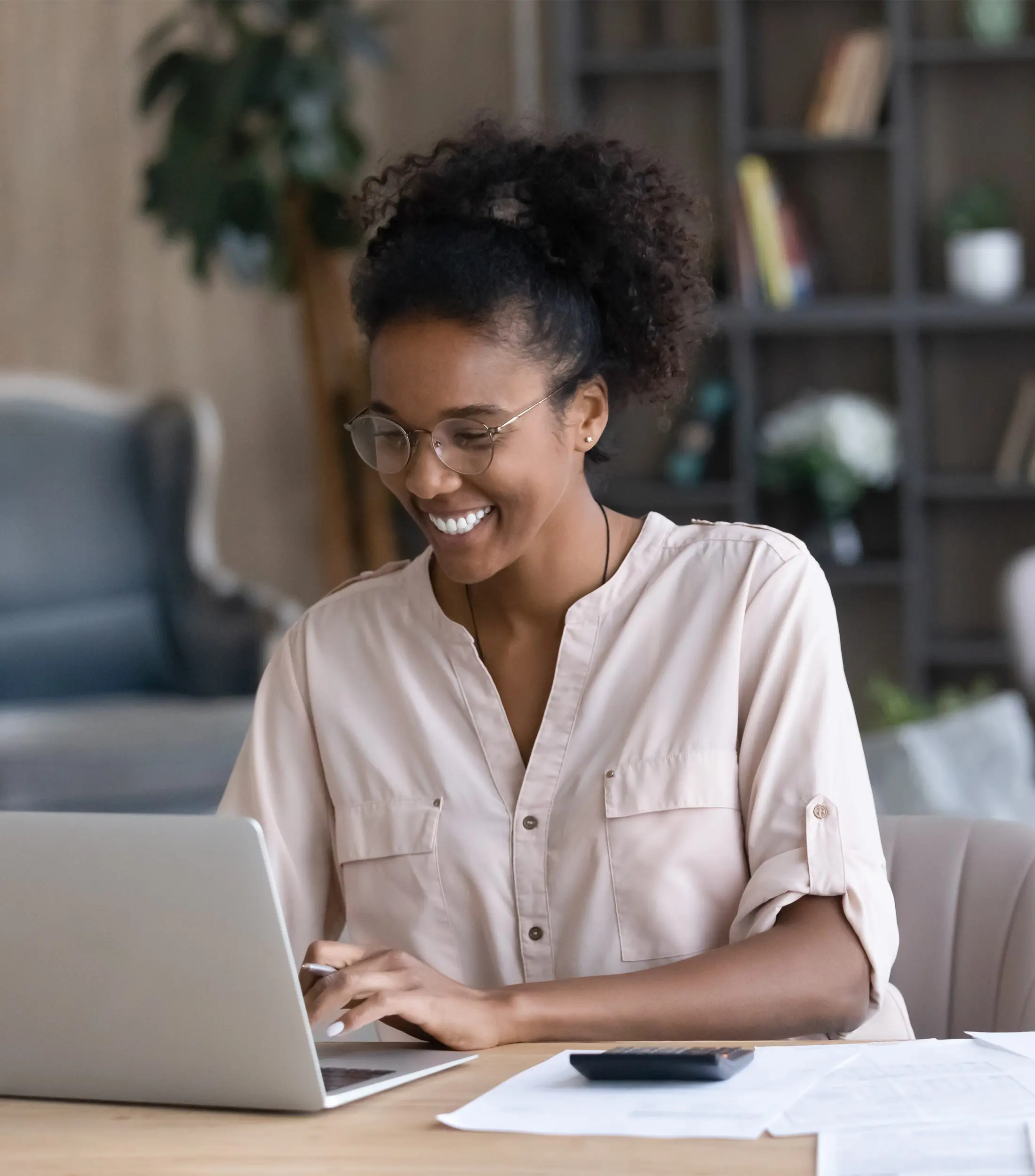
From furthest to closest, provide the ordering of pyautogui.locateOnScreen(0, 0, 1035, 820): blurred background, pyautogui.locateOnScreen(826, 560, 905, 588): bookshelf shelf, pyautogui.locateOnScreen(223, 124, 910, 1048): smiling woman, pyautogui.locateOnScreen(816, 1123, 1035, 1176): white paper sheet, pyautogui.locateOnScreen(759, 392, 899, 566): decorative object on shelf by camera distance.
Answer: pyautogui.locateOnScreen(826, 560, 905, 588): bookshelf shelf → pyautogui.locateOnScreen(759, 392, 899, 566): decorative object on shelf → pyautogui.locateOnScreen(0, 0, 1035, 820): blurred background → pyautogui.locateOnScreen(223, 124, 910, 1048): smiling woman → pyautogui.locateOnScreen(816, 1123, 1035, 1176): white paper sheet

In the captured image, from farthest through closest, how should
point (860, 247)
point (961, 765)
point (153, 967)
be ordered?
point (860, 247) < point (961, 765) < point (153, 967)

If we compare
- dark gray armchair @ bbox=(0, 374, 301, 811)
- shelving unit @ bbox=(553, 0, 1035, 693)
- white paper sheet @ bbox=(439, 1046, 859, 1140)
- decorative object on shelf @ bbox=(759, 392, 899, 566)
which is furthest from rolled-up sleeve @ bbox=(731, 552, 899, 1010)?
shelving unit @ bbox=(553, 0, 1035, 693)

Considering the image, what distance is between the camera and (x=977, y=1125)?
0.90m

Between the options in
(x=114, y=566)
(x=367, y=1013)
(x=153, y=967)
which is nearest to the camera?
(x=153, y=967)

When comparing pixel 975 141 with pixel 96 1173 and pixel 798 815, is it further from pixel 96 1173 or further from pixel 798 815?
pixel 96 1173

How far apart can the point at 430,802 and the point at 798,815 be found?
1.05 ft

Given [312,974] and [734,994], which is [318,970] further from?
[734,994]

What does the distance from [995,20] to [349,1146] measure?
392 cm

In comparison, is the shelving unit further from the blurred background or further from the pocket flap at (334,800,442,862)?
the pocket flap at (334,800,442,862)

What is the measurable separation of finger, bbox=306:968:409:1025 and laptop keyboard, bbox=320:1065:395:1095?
33mm

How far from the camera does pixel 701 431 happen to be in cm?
437

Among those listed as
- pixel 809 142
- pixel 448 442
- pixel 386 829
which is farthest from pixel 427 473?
pixel 809 142

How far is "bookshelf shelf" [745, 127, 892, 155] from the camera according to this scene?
4.23 m

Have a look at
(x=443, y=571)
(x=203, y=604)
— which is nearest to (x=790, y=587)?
(x=443, y=571)
